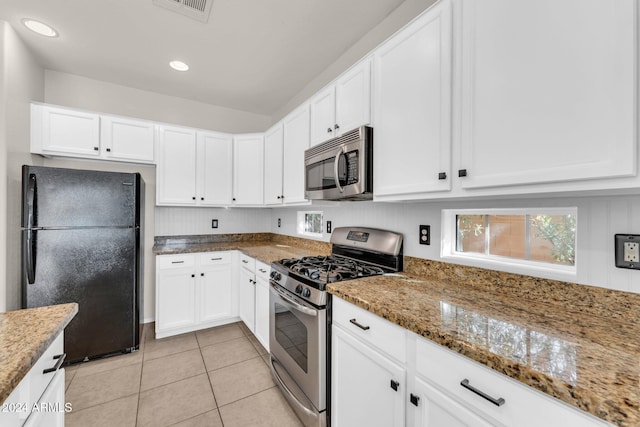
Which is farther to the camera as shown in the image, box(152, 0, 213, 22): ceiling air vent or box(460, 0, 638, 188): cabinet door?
box(152, 0, 213, 22): ceiling air vent

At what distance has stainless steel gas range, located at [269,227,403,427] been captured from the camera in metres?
1.52

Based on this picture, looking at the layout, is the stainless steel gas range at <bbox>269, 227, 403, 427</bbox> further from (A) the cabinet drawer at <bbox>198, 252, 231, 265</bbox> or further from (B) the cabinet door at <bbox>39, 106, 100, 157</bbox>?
(B) the cabinet door at <bbox>39, 106, 100, 157</bbox>

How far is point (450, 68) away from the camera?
1203mm

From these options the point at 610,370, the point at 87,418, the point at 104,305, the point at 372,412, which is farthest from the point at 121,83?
the point at 610,370

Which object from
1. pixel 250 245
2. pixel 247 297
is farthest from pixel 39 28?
pixel 247 297

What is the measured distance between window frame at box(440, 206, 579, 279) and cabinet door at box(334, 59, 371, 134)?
0.82m

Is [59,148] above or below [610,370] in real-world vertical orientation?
above

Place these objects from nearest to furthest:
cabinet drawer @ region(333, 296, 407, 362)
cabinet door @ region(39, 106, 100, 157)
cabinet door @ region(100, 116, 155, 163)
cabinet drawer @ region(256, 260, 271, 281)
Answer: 1. cabinet drawer @ region(333, 296, 407, 362)
2. cabinet drawer @ region(256, 260, 271, 281)
3. cabinet door @ region(39, 106, 100, 157)
4. cabinet door @ region(100, 116, 155, 163)

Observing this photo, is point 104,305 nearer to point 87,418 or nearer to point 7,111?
point 87,418

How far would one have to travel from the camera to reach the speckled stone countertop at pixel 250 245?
269cm

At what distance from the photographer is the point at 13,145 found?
2.16 meters

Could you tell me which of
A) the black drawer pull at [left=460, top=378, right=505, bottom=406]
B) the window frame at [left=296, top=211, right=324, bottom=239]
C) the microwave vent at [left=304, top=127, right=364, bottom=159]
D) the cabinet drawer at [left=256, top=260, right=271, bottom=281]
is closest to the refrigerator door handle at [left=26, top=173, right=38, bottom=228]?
the cabinet drawer at [left=256, top=260, right=271, bottom=281]

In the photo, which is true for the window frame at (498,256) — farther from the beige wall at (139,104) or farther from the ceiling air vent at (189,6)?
the beige wall at (139,104)

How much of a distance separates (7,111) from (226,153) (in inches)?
71.2
